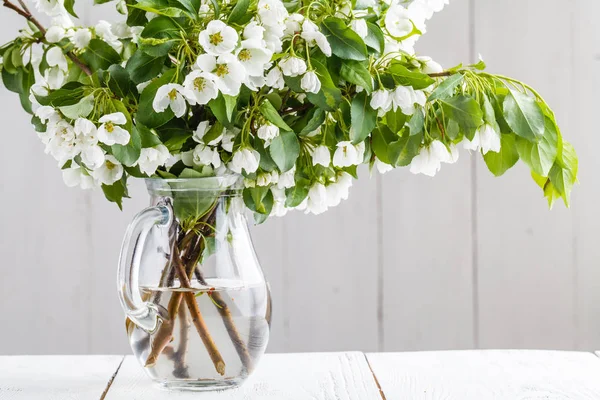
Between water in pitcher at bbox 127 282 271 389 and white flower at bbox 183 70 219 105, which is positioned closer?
white flower at bbox 183 70 219 105

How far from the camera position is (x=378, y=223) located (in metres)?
1.63

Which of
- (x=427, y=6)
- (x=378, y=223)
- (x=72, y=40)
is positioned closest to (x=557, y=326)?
(x=378, y=223)

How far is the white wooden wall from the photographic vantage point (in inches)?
63.7

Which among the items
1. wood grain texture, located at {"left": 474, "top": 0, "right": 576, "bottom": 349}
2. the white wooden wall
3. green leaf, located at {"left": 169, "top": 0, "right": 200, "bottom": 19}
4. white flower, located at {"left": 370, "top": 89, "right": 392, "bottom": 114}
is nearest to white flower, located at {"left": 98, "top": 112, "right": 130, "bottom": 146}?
green leaf, located at {"left": 169, "top": 0, "right": 200, "bottom": 19}

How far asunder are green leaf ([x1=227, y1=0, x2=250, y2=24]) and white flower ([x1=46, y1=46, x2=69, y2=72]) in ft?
0.72

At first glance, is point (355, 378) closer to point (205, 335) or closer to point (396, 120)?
point (205, 335)

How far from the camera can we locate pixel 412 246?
64.4 inches

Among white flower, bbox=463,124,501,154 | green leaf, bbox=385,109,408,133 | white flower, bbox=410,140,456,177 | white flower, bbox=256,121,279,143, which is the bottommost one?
white flower, bbox=410,140,456,177

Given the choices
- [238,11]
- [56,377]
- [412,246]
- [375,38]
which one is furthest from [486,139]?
[412,246]

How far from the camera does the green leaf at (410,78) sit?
0.64 m

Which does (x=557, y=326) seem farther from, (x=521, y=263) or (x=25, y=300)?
(x=25, y=300)

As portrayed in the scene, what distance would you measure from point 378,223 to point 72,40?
991 mm

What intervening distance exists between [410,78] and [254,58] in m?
0.14

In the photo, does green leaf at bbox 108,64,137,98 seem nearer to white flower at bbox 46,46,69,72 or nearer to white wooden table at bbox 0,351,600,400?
white flower at bbox 46,46,69,72
